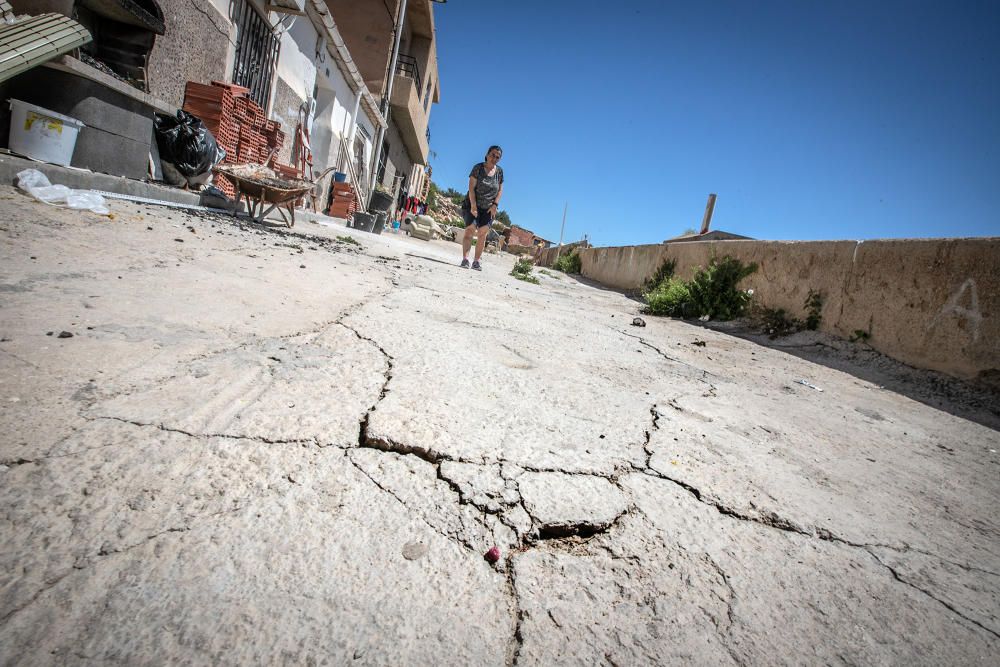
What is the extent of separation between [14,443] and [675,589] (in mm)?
1151

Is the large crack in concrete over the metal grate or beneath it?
beneath

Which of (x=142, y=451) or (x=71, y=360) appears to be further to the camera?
(x=71, y=360)

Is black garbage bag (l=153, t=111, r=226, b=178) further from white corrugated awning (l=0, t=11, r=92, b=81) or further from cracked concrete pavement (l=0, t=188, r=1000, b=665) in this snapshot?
cracked concrete pavement (l=0, t=188, r=1000, b=665)

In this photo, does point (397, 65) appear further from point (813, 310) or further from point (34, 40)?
point (813, 310)

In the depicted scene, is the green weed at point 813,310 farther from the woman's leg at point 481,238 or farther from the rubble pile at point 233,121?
the rubble pile at point 233,121

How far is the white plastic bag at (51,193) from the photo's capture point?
8.50ft

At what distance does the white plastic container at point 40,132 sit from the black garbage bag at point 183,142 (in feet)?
3.98

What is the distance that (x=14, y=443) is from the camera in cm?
73

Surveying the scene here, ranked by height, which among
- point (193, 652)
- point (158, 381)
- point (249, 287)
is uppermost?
point (249, 287)

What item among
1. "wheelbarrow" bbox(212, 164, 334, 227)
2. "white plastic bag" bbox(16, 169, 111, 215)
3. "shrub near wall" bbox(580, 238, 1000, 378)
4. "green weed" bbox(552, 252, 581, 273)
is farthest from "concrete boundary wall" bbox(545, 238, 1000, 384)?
"green weed" bbox(552, 252, 581, 273)

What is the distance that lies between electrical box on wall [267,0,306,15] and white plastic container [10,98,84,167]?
4380mm

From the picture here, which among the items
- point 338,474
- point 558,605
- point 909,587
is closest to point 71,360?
point 338,474

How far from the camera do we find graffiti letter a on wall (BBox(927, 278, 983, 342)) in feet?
8.07

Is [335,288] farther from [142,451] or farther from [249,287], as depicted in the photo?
[142,451]
